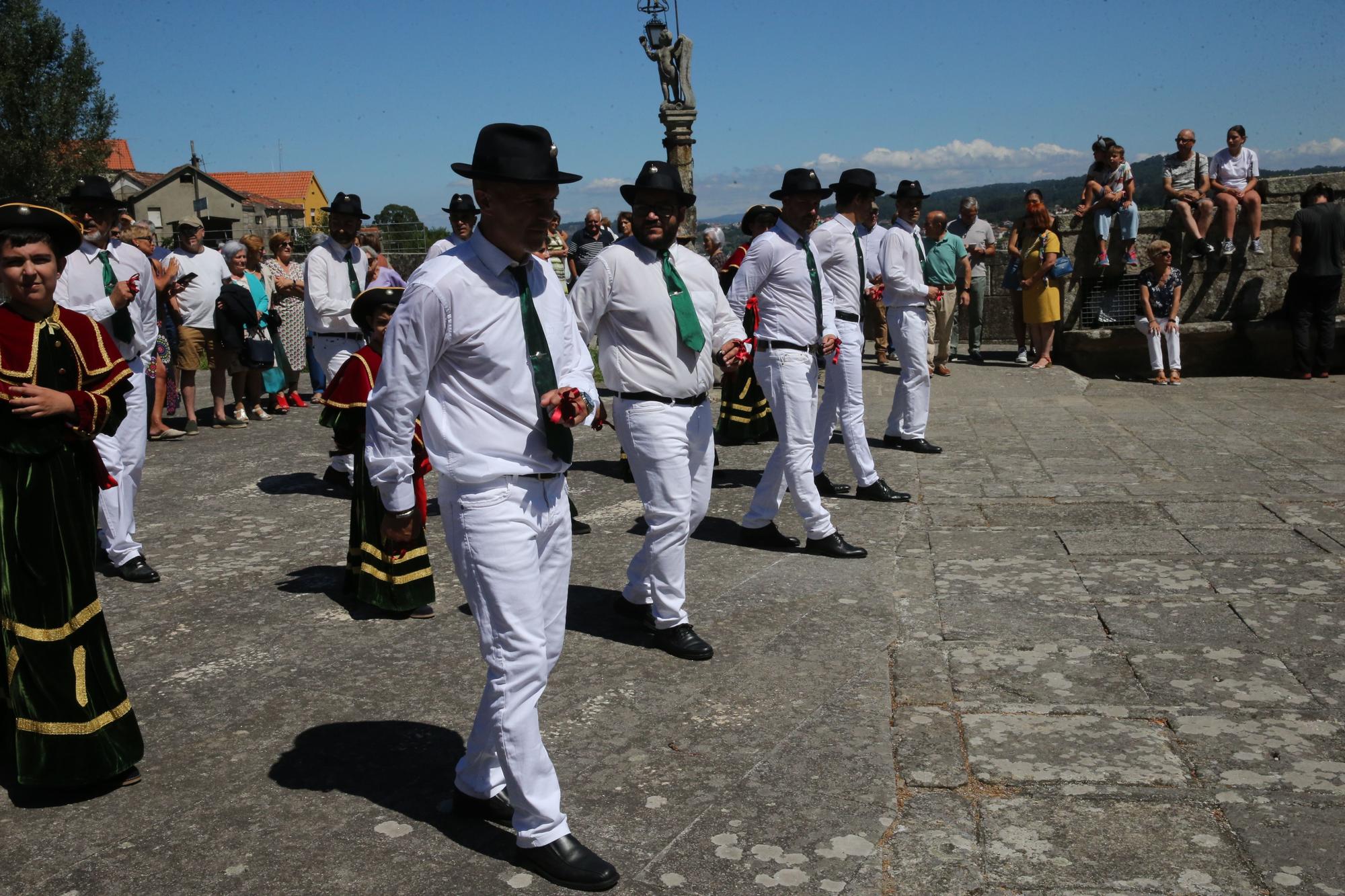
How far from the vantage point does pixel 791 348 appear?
6703mm

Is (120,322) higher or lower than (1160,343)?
higher

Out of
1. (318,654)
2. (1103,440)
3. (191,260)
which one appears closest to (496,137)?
(318,654)

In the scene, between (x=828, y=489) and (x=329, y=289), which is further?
(x=329, y=289)

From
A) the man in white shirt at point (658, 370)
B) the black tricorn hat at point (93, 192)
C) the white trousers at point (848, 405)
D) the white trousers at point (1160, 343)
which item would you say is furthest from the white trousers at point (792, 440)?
the white trousers at point (1160, 343)

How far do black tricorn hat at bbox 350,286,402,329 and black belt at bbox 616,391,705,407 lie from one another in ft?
4.08

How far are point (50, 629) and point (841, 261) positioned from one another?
537 centimetres

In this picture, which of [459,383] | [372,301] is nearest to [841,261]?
[372,301]

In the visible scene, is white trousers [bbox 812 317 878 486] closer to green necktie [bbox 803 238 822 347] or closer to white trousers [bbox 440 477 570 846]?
green necktie [bbox 803 238 822 347]

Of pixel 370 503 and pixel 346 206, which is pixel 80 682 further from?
pixel 346 206

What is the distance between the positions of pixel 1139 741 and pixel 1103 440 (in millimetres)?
6240

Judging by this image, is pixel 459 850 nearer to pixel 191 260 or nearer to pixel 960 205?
pixel 191 260

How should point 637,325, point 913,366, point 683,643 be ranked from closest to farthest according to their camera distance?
point 683,643
point 637,325
point 913,366

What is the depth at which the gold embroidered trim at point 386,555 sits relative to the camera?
558cm

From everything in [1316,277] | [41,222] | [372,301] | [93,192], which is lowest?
[1316,277]
